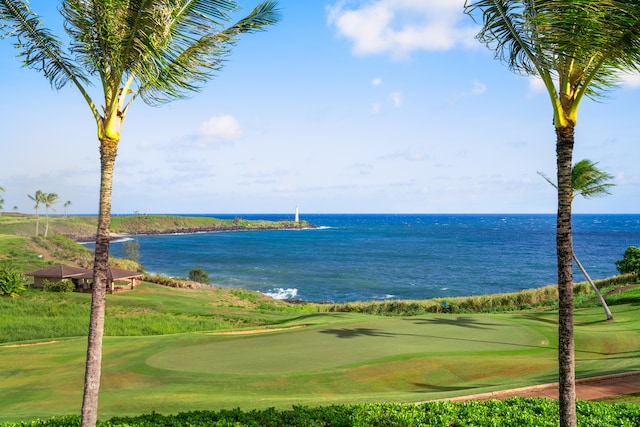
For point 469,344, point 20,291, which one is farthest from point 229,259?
point 469,344

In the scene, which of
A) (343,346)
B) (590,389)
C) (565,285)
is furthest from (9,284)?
(565,285)

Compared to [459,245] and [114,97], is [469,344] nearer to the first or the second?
[114,97]

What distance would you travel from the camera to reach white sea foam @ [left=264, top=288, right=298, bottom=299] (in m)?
56.5

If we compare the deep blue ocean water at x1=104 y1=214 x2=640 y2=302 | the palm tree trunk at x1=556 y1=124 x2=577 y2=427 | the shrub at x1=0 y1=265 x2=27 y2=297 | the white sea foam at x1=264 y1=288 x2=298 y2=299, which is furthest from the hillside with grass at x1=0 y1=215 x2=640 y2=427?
the deep blue ocean water at x1=104 y1=214 x2=640 y2=302

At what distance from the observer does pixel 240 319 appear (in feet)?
97.1

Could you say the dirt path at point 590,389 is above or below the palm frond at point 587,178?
below

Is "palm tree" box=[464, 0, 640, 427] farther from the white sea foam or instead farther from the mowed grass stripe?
the white sea foam

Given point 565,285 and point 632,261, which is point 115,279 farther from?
point 632,261

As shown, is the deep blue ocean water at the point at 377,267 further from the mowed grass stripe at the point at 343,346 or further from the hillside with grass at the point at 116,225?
the hillside with grass at the point at 116,225

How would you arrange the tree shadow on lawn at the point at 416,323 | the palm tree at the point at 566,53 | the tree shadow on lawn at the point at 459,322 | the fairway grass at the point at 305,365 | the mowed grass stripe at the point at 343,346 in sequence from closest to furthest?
the palm tree at the point at 566,53 → the fairway grass at the point at 305,365 → the mowed grass stripe at the point at 343,346 → the tree shadow on lawn at the point at 416,323 → the tree shadow on lawn at the point at 459,322

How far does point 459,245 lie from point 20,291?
106457 millimetres

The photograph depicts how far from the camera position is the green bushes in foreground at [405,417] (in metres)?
7.82

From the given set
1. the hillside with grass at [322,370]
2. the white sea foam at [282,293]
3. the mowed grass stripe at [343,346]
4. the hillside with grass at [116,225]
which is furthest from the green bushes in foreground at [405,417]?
the hillside with grass at [116,225]

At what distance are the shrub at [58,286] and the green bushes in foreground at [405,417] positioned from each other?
102 feet
